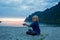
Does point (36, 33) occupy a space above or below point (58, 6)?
below

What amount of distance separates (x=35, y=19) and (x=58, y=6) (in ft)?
551

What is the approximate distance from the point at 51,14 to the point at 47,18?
225 inches

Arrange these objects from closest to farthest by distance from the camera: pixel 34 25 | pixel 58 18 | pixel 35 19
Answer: pixel 35 19 → pixel 34 25 → pixel 58 18

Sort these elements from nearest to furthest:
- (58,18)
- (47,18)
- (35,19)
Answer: (35,19) → (58,18) → (47,18)

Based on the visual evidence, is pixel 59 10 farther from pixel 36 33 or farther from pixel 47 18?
pixel 36 33

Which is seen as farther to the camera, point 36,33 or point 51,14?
point 51,14

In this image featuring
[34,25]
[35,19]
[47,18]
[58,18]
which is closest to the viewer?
[35,19]

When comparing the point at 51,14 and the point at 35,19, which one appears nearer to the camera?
the point at 35,19

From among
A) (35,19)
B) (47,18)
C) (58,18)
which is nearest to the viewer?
(35,19)

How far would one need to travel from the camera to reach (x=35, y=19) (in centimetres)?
2367

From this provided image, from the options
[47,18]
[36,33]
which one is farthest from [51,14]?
[36,33]

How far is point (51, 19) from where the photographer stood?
188 m

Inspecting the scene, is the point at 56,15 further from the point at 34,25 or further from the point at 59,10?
the point at 34,25

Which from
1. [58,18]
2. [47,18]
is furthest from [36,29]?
[47,18]
